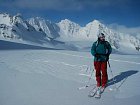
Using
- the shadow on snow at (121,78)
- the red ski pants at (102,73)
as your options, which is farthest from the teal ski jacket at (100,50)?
the shadow on snow at (121,78)

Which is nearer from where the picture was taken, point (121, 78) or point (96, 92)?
point (96, 92)

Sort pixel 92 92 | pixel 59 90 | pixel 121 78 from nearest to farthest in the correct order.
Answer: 1. pixel 92 92
2. pixel 59 90
3. pixel 121 78

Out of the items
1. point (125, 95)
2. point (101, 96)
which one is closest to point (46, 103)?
point (101, 96)

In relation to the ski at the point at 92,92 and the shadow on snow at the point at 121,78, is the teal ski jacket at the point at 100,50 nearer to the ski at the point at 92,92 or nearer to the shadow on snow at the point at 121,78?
the ski at the point at 92,92

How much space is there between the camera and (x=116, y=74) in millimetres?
13047

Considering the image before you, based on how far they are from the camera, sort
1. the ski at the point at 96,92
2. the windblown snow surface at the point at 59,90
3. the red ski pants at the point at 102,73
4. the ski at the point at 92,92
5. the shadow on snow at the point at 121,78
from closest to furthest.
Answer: the windblown snow surface at the point at 59,90, the ski at the point at 96,92, the ski at the point at 92,92, the red ski pants at the point at 102,73, the shadow on snow at the point at 121,78

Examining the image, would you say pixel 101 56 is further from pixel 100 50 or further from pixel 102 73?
pixel 102 73

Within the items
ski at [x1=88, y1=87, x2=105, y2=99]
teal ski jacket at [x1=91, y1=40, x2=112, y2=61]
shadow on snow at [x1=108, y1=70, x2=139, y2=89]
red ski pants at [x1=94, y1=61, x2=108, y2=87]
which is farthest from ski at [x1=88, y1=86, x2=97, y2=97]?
teal ski jacket at [x1=91, y1=40, x2=112, y2=61]

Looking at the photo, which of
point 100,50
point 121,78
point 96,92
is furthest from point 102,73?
point 121,78

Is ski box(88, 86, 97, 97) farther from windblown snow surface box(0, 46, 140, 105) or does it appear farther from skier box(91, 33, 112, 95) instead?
skier box(91, 33, 112, 95)

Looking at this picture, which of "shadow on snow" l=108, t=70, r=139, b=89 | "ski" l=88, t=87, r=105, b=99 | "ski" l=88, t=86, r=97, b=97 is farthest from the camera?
"shadow on snow" l=108, t=70, r=139, b=89

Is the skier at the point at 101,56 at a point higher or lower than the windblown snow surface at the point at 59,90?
higher

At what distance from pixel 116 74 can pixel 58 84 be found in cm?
414

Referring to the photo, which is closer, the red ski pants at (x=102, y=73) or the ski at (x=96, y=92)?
the ski at (x=96, y=92)
